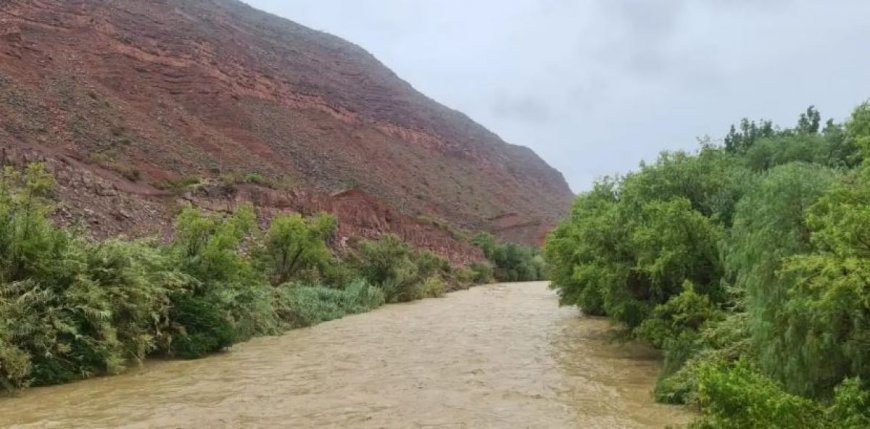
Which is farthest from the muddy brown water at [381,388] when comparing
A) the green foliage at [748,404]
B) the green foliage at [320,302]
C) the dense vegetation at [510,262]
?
the dense vegetation at [510,262]

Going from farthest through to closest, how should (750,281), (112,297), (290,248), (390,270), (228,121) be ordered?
(228,121) < (390,270) < (290,248) < (112,297) < (750,281)

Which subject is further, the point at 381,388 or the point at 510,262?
the point at 510,262

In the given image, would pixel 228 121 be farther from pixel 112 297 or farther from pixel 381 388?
pixel 381 388

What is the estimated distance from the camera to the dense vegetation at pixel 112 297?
43.4 feet

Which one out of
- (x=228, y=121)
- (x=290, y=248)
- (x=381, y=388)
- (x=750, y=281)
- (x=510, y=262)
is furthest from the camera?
(x=510, y=262)

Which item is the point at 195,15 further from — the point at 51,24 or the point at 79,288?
the point at 79,288

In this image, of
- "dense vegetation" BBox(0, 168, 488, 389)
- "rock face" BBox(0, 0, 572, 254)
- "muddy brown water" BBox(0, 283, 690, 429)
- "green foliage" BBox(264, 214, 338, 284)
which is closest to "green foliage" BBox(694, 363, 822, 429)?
"muddy brown water" BBox(0, 283, 690, 429)

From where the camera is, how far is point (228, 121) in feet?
180

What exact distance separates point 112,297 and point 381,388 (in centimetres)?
626

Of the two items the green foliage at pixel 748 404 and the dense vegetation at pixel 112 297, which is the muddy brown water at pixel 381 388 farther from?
the green foliage at pixel 748 404

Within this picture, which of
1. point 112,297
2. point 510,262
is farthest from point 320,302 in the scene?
point 510,262

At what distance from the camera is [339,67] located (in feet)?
307

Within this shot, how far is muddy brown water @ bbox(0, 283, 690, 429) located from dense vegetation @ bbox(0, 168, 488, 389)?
1.83ft

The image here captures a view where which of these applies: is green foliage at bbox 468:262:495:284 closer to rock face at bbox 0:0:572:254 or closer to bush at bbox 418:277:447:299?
rock face at bbox 0:0:572:254
